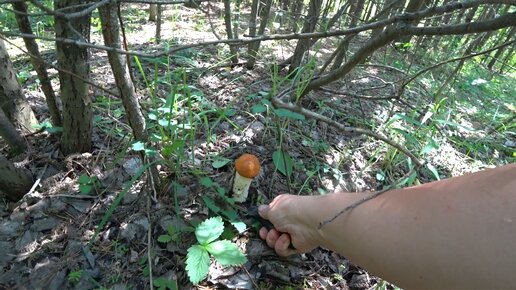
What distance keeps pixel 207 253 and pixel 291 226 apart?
438 millimetres

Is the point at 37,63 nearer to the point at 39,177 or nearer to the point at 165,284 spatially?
the point at 39,177

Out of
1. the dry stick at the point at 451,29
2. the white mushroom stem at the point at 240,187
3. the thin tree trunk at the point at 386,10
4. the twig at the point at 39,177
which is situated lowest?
the twig at the point at 39,177

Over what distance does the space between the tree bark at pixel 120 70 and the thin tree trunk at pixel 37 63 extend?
38cm

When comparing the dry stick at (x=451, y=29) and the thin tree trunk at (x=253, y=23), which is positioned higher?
the dry stick at (x=451, y=29)

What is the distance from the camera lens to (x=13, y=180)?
59.8 inches

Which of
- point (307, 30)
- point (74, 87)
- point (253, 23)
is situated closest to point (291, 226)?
point (74, 87)

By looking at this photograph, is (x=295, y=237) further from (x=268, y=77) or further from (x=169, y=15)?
(x=169, y=15)

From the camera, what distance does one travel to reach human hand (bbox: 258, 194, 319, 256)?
→ 4.77ft

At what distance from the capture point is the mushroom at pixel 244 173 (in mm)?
1513

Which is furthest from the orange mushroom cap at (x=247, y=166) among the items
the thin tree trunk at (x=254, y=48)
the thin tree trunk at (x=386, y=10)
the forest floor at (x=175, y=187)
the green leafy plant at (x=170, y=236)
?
the thin tree trunk at (x=254, y=48)

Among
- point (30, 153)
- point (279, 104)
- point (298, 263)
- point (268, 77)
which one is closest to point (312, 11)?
point (268, 77)

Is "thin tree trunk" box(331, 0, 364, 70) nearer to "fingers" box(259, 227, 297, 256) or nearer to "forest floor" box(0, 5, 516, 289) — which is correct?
"forest floor" box(0, 5, 516, 289)

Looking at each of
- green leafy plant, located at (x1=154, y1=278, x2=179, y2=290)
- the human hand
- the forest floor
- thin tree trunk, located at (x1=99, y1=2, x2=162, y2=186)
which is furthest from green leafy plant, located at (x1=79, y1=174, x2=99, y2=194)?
the human hand

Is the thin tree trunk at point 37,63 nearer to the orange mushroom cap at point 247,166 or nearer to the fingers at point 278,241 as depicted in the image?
the orange mushroom cap at point 247,166
